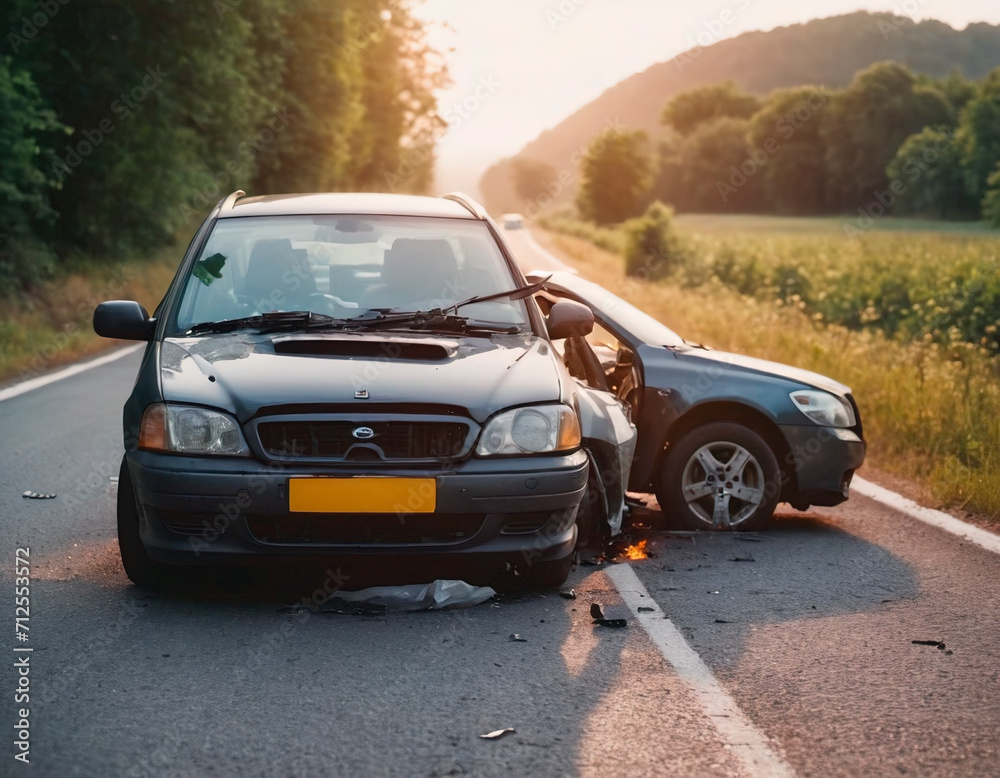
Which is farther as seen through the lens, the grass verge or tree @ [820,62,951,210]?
tree @ [820,62,951,210]

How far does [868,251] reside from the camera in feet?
132

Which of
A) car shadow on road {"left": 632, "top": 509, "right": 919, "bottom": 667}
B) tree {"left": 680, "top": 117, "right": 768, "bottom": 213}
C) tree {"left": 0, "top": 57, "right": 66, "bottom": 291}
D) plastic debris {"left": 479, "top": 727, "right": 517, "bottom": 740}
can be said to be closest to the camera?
plastic debris {"left": 479, "top": 727, "right": 517, "bottom": 740}

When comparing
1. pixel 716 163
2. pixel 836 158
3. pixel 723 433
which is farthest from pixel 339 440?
pixel 716 163

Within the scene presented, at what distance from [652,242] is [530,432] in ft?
164

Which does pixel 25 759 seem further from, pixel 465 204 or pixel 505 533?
pixel 465 204

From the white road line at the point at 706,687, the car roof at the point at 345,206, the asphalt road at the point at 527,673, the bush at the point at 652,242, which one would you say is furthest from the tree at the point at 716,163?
the white road line at the point at 706,687

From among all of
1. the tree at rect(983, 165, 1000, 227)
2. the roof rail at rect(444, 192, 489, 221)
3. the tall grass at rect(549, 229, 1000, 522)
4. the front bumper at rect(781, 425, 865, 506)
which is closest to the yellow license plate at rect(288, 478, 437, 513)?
the roof rail at rect(444, 192, 489, 221)

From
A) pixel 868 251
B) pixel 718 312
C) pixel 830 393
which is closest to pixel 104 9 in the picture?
pixel 718 312

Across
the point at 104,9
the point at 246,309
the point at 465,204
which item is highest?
the point at 104,9

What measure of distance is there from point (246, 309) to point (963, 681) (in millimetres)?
3491

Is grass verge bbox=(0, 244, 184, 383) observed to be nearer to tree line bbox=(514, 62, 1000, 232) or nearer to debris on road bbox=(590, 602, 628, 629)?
debris on road bbox=(590, 602, 628, 629)

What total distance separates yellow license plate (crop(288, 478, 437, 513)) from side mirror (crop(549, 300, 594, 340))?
155 centimetres

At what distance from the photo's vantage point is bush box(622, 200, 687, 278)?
52.2 metres

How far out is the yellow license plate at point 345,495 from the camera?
15.8 ft
